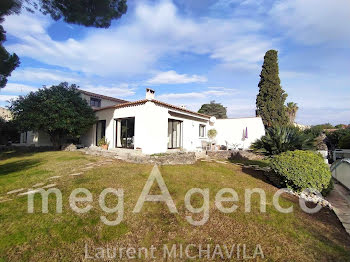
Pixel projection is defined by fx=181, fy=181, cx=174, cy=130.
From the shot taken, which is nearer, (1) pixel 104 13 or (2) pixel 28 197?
(2) pixel 28 197

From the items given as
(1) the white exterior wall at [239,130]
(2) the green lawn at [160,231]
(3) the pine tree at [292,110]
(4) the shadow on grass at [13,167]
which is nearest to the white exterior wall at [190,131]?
(1) the white exterior wall at [239,130]

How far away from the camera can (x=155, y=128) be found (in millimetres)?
13266

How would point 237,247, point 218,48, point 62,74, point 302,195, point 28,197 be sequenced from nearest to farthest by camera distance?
point 237,247 → point 28,197 → point 302,195 → point 218,48 → point 62,74

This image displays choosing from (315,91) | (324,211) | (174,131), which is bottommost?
(324,211)

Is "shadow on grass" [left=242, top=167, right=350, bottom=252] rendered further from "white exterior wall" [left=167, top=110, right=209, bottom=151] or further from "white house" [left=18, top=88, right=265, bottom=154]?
"white exterior wall" [left=167, top=110, right=209, bottom=151]

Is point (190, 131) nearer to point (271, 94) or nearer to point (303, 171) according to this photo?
point (303, 171)

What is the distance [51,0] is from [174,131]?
1184cm

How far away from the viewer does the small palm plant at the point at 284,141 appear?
9.42m

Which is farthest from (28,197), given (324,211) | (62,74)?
(62,74)

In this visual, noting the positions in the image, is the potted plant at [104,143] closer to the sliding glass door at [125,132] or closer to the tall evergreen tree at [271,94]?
the sliding glass door at [125,132]

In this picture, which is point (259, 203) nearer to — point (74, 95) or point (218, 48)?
point (218, 48)

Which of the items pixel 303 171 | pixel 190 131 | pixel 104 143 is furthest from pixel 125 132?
pixel 303 171

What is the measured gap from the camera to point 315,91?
20.3m

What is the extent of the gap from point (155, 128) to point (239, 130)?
1299 cm
